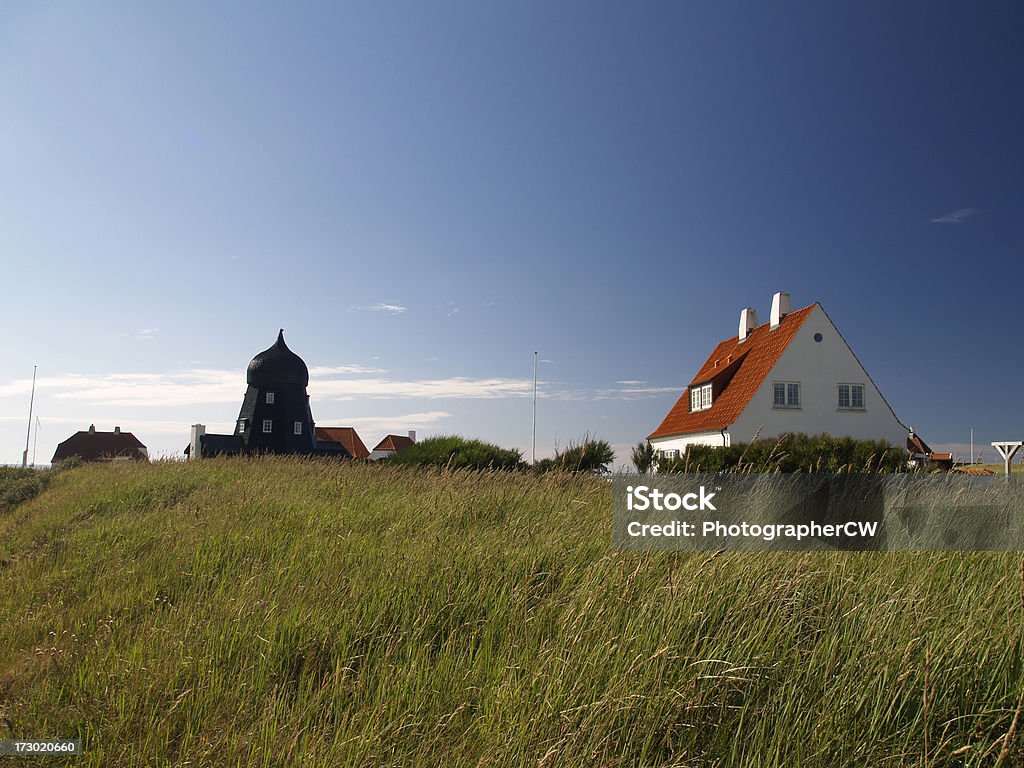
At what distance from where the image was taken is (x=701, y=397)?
96.5 feet

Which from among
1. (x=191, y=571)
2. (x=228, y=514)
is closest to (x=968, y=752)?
(x=191, y=571)

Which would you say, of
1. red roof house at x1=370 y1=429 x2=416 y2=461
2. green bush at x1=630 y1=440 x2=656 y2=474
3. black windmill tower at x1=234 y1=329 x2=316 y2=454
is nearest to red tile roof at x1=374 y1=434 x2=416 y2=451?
red roof house at x1=370 y1=429 x2=416 y2=461

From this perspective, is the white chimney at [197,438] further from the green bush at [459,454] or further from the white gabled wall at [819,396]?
the white gabled wall at [819,396]

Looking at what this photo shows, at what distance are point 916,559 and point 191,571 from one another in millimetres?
6789

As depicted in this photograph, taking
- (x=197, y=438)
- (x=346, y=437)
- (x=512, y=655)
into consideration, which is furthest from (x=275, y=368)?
(x=512, y=655)

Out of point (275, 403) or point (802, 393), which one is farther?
point (275, 403)

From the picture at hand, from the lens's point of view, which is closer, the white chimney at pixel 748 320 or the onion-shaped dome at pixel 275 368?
the white chimney at pixel 748 320

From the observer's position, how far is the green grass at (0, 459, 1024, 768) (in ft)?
10.3

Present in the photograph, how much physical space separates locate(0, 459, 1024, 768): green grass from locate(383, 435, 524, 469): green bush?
10.3 m

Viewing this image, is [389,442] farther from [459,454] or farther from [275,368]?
[459,454]

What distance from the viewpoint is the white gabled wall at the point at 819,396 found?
24.9 m

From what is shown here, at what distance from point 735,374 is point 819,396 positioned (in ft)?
12.2

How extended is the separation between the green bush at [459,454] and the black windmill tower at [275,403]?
26164 millimetres

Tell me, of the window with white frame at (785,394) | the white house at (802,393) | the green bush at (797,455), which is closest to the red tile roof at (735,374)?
the white house at (802,393)
